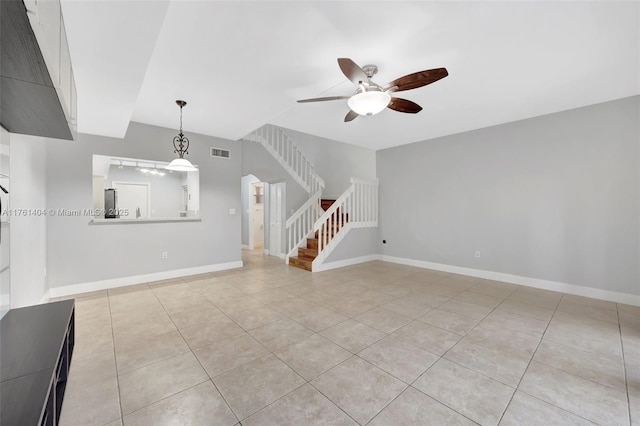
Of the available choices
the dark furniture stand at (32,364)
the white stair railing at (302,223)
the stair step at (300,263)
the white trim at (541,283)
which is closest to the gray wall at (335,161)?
the white stair railing at (302,223)

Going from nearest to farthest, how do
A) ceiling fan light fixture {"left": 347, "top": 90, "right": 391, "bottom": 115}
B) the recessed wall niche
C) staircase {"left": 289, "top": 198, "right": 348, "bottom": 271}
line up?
ceiling fan light fixture {"left": 347, "top": 90, "right": 391, "bottom": 115} → the recessed wall niche → staircase {"left": 289, "top": 198, "right": 348, "bottom": 271}

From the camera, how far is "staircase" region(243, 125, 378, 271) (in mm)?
5501

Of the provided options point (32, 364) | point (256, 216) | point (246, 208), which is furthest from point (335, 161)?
point (32, 364)

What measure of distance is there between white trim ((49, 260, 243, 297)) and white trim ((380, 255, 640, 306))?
166 inches

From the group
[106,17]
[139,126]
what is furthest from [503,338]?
[139,126]

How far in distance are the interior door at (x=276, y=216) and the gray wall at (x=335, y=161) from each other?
4.50ft

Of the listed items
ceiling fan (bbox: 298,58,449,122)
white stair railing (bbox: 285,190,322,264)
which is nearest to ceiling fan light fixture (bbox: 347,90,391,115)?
ceiling fan (bbox: 298,58,449,122)

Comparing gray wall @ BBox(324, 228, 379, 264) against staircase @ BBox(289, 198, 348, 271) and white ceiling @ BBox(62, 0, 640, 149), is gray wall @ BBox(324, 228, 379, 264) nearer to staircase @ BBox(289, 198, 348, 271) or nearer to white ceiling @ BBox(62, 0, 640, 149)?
staircase @ BBox(289, 198, 348, 271)

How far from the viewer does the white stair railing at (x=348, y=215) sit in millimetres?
5379

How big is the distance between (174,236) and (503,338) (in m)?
5.00

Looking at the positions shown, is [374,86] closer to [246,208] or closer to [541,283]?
[541,283]

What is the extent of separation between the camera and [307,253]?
18.6 feet

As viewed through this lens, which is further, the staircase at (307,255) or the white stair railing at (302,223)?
the white stair railing at (302,223)

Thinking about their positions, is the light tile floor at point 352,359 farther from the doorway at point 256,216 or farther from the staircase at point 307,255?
the doorway at point 256,216
